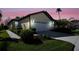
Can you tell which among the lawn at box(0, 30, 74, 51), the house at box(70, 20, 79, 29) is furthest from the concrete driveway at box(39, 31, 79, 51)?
the house at box(70, 20, 79, 29)

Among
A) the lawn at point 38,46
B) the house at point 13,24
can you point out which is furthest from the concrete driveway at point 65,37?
the house at point 13,24

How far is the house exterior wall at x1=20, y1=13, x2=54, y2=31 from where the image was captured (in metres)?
6.00

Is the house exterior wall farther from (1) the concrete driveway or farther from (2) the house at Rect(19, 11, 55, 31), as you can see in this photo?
(1) the concrete driveway

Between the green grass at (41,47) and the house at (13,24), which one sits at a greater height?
the house at (13,24)

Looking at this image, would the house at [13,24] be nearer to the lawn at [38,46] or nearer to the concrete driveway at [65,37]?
the lawn at [38,46]

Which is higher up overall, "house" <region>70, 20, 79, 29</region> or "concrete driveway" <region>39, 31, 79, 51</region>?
"house" <region>70, 20, 79, 29</region>

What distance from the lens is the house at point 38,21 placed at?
236 inches

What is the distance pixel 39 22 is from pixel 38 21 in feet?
0.14

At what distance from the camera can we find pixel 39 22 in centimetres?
607

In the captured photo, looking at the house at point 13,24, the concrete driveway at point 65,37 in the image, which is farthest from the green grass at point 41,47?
the house at point 13,24

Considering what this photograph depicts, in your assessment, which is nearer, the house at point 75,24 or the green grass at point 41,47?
the green grass at point 41,47

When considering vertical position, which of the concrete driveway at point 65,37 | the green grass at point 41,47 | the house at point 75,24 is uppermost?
the house at point 75,24
